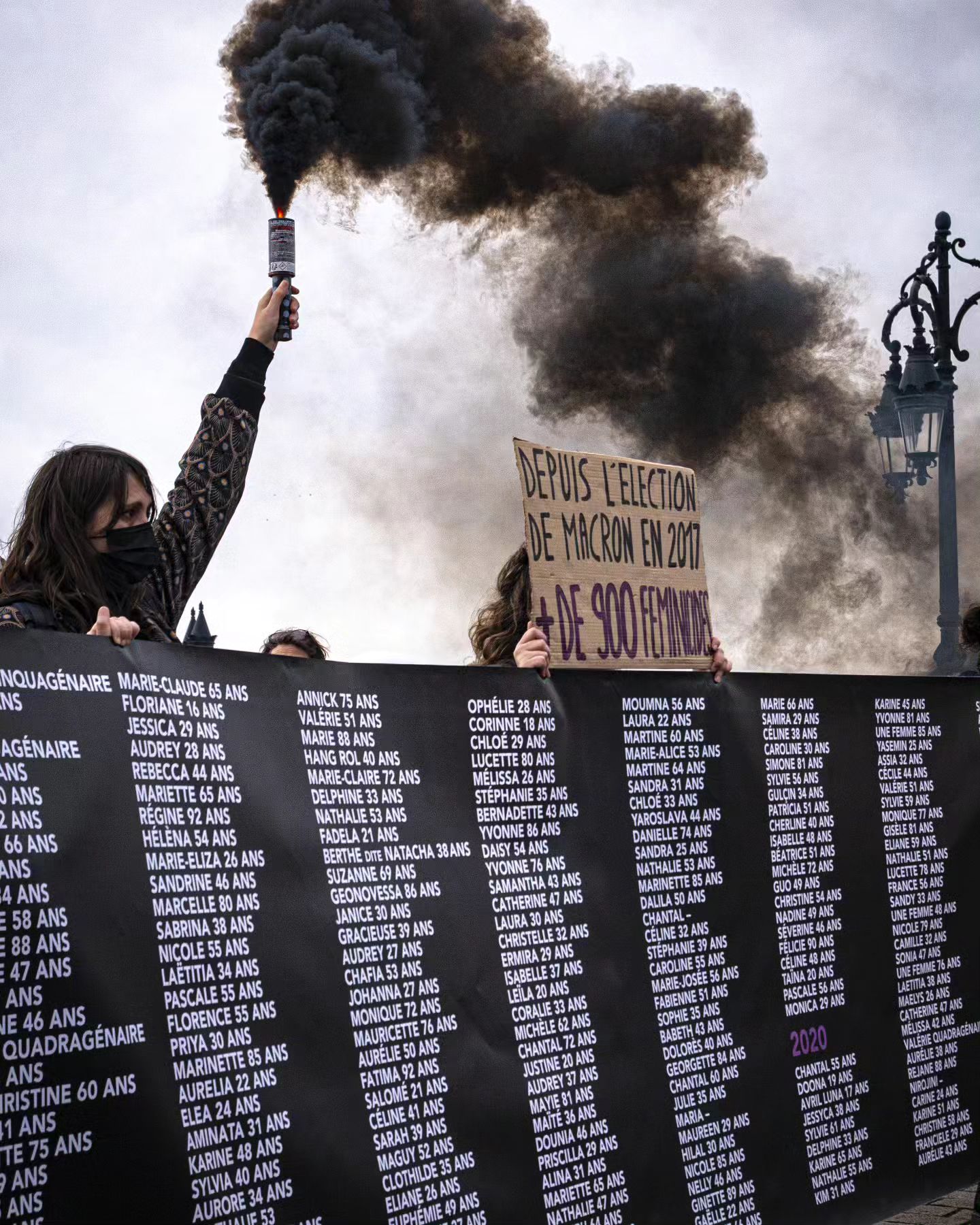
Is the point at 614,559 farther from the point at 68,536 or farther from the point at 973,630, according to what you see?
the point at 973,630

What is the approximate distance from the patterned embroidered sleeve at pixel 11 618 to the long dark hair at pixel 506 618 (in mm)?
Result: 1484

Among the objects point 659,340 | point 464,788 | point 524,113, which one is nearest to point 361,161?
point 524,113

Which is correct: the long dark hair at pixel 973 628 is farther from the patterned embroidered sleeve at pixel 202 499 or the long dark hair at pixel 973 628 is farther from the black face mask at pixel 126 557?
the black face mask at pixel 126 557

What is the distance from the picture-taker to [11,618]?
2.88m

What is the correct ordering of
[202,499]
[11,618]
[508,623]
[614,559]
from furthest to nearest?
[508,623], [614,559], [202,499], [11,618]

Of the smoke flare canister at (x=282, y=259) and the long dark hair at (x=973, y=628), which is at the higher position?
the smoke flare canister at (x=282, y=259)

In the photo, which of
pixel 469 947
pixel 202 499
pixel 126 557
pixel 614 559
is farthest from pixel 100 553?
pixel 614 559

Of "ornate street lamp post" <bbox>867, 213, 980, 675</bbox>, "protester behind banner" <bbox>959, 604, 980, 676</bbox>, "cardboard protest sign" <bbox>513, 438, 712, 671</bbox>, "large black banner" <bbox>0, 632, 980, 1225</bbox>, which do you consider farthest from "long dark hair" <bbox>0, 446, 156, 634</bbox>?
"ornate street lamp post" <bbox>867, 213, 980, 675</bbox>

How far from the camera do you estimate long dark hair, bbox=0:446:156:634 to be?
3.00 metres

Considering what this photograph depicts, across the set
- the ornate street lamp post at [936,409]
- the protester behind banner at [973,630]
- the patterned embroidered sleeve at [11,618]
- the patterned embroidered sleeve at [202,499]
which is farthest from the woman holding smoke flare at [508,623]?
the ornate street lamp post at [936,409]

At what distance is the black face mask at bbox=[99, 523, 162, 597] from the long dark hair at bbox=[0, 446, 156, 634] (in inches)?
0.9

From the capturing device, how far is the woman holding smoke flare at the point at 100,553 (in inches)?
117

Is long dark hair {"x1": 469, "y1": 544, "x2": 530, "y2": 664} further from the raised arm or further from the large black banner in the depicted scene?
the raised arm

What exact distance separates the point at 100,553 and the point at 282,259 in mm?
1457
